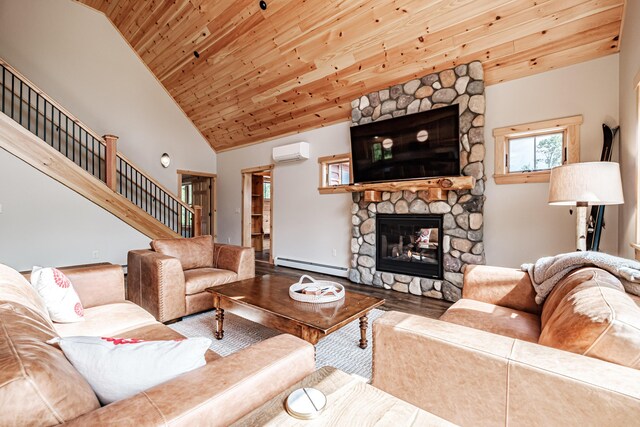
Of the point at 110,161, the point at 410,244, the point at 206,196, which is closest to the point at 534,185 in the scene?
the point at 410,244

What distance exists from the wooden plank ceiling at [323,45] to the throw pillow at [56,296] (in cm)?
356

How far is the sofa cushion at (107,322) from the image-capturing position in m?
1.61

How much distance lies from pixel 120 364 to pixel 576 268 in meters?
2.10

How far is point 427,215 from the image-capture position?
374cm

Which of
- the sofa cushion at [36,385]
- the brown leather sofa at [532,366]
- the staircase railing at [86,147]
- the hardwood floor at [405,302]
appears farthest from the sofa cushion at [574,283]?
the staircase railing at [86,147]

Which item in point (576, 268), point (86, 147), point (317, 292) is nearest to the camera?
point (576, 268)

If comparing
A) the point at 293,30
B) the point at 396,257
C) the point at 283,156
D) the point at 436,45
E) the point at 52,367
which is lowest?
the point at 396,257

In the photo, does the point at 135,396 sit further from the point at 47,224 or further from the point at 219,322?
the point at 47,224

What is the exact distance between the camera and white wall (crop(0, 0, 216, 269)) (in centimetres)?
413

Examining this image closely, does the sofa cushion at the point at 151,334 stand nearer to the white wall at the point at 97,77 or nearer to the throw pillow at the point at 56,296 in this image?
the throw pillow at the point at 56,296

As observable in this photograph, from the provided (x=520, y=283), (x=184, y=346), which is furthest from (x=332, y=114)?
(x=184, y=346)

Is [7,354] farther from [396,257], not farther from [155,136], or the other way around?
[155,136]

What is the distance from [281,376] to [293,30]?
4042 mm

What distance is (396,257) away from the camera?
13.3ft
